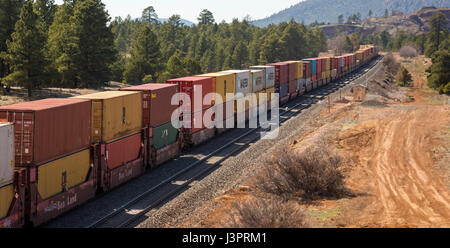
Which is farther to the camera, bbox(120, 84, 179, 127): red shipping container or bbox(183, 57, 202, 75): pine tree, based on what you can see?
bbox(183, 57, 202, 75): pine tree

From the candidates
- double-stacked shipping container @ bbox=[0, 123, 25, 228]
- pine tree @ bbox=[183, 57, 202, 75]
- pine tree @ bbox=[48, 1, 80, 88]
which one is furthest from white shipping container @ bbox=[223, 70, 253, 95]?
pine tree @ bbox=[183, 57, 202, 75]

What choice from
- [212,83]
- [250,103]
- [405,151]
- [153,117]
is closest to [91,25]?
[250,103]

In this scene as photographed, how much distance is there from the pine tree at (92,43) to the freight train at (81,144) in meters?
31.7

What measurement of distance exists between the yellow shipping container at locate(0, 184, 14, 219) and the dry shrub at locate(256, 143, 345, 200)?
9797 mm

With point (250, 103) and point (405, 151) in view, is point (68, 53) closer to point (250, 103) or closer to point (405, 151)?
point (250, 103)

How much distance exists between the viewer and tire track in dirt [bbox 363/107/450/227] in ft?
53.8

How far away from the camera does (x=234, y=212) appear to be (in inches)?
554

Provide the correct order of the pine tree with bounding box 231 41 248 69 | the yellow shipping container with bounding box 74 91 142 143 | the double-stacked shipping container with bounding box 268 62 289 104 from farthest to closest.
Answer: the pine tree with bounding box 231 41 248 69
the double-stacked shipping container with bounding box 268 62 289 104
the yellow shipping container with bounding box 74 91 142 143

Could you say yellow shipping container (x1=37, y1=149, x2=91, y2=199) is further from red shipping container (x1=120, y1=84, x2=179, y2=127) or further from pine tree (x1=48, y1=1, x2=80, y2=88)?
pine tree (x1=48, y1=1, x2=80, y2=88)

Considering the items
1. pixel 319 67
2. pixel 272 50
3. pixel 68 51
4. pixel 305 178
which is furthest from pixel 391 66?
pixel 305 178

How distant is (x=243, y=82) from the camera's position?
127 ft

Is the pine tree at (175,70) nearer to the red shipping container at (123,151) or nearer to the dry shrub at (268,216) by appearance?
the red shipping container at (123,151)

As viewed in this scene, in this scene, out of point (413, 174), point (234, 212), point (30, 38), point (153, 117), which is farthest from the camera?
point (30, 38)

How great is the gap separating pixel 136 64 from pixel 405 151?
5173 centimetres
